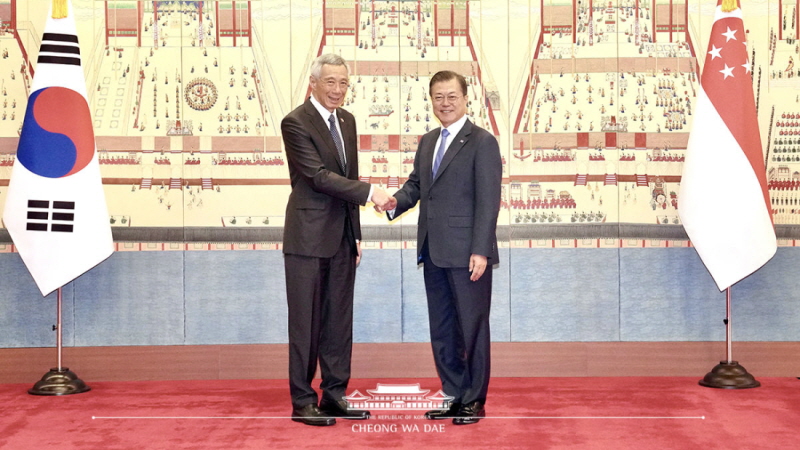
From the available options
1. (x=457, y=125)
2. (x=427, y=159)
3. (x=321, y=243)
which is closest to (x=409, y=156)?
(x=427, y=159)

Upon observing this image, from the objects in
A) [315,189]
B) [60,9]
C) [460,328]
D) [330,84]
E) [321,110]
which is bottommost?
[460,328]

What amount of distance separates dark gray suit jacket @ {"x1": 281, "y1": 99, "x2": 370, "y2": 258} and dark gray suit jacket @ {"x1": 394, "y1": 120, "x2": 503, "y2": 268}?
36cm

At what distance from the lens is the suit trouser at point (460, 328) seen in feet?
12.3

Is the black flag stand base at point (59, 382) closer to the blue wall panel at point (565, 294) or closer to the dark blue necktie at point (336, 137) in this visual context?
the dark blue necktie at point (336, 137)

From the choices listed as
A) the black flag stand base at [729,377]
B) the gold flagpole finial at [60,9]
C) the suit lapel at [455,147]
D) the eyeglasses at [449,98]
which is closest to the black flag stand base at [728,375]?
the black flag stand base at [729,377]

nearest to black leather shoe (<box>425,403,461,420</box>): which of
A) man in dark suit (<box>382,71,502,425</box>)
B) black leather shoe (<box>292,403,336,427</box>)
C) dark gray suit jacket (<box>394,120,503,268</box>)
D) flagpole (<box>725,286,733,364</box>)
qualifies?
man in dark suit (<box>382,71,502,425</box>)

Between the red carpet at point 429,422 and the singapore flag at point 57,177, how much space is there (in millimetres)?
789

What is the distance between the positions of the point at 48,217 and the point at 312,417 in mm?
1959

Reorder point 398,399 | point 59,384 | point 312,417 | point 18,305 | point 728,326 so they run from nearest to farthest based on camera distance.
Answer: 1. point 312,417
2. point 398,399
3. point 59,384
4. point 728,326
5. point 18,305

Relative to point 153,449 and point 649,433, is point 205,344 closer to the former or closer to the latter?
point 153,449

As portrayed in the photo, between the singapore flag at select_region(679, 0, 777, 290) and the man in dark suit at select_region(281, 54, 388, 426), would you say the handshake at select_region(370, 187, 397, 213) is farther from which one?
the singapore flag at select_region(679, 0, 777, 290)

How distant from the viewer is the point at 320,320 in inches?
154

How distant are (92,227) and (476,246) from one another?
2269mm

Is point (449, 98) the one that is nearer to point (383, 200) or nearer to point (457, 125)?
point (457, 125)
